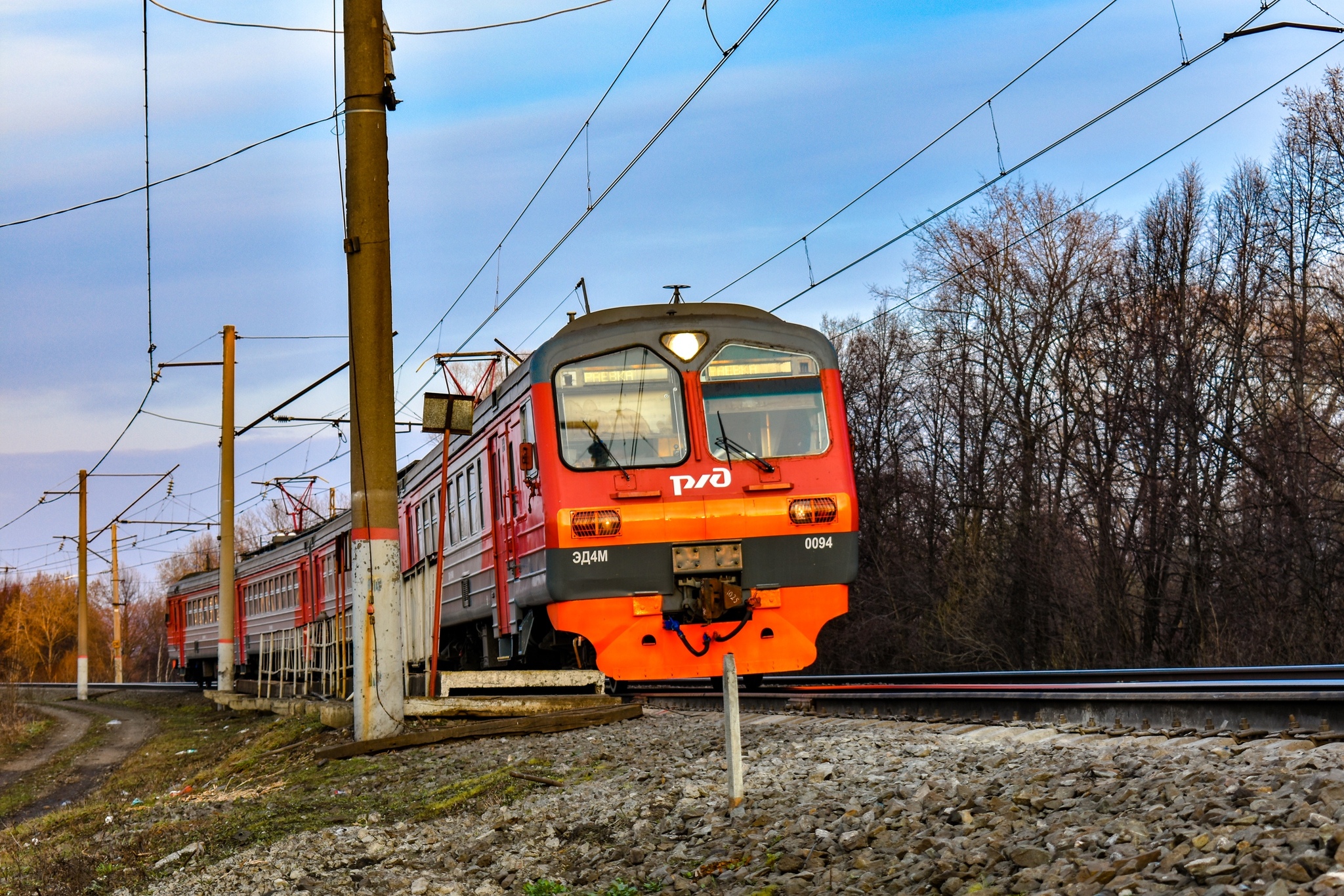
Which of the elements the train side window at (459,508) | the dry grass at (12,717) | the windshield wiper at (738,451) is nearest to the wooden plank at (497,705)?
the windshield wiper at (738,451)

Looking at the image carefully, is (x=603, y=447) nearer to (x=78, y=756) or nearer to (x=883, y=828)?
(x=883, y=828)

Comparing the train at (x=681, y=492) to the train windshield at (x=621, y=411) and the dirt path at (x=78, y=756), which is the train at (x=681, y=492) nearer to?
the train windshield at (x=621, y=411)

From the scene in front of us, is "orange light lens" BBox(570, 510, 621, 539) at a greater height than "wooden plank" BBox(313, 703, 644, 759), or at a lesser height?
greater

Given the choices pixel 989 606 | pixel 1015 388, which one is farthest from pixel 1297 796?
pixel 1015 388

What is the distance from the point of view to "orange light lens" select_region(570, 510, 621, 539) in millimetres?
10477

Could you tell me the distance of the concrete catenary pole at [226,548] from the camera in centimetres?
2583

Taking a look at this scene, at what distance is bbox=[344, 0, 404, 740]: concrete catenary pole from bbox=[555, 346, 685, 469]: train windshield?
2.13 m

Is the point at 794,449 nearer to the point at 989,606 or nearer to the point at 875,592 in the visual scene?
the point at 989,606

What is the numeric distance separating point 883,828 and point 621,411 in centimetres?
634

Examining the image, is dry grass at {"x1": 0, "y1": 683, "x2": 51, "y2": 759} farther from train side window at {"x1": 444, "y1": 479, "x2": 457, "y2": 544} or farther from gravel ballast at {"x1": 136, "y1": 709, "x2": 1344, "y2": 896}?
gravel ballast at {"x1": 136, "y1": 709, "x2": 1344, "y2": 896}

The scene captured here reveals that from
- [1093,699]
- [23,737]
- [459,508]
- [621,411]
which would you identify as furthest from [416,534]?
[1093,699]

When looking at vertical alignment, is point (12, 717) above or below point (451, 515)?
below

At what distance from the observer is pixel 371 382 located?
1223 centimetres

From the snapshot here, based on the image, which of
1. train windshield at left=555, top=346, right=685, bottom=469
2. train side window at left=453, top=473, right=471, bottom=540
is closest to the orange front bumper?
train windshield at left=555, top=346, right=685, bottom=469
